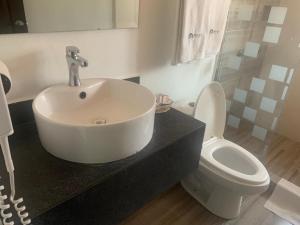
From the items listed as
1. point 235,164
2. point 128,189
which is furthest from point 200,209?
point 128,189

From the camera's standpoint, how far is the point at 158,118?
3.72ft

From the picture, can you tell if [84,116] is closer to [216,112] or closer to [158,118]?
[158,118]

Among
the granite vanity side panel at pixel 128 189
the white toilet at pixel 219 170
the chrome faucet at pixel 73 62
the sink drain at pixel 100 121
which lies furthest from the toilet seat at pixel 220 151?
the chrome faucet at pixel 73 62

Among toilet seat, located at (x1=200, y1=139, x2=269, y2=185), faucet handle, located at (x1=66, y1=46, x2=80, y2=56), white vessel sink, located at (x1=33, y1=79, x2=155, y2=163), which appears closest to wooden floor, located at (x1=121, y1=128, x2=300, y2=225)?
toilet seat, located at (x1=200, y1=139, x2=269, y2=185)

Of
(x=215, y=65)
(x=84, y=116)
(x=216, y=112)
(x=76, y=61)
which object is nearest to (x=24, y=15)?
(x=76, y=61)

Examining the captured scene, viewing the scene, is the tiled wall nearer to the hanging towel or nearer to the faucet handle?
the hanging towel

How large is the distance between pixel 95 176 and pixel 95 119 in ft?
1.09

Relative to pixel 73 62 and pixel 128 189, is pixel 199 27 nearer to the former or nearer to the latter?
pixel 73 62

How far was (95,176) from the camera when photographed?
2.50 ft

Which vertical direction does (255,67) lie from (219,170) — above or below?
above

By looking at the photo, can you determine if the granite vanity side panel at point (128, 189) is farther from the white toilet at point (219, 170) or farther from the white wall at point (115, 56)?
the white wall at point (115, 56)

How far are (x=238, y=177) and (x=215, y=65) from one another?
0.95m

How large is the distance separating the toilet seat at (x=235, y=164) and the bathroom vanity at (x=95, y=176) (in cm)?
35

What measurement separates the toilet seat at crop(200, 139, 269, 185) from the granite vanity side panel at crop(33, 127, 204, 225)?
30 centimetres
